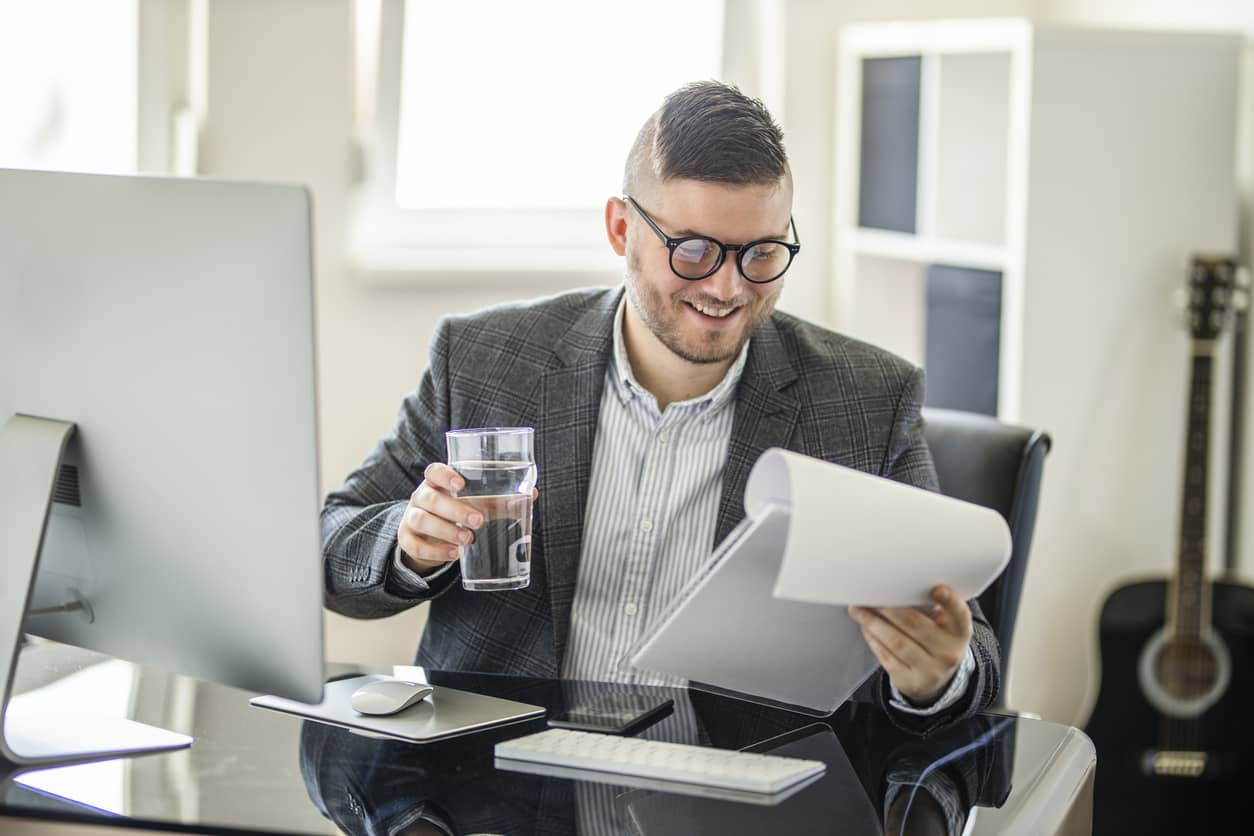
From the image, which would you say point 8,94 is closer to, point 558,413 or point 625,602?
point 558,413

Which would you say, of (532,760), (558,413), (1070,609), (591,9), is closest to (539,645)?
(558,413)

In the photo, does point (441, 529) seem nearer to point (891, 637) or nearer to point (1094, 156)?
point (891, 637)

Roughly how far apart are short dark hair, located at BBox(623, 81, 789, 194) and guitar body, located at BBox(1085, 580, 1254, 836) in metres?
1.54

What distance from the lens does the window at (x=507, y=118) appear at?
3045 mm

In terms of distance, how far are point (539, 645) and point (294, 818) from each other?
23.1 inches

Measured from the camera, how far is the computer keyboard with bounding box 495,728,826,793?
46.6 inches

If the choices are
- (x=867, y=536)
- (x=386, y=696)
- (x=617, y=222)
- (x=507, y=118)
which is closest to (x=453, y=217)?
(x=507, y=118)

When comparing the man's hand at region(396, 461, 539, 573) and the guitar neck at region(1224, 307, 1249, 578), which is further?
the guitar neck at region(1224, 307, 1249, 578)

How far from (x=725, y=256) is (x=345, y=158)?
1.57m

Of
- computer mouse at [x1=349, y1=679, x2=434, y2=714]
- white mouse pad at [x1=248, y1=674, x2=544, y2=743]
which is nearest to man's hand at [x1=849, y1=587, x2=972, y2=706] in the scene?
white mouse pad at [x1=248, y1=674, x2=544, y2=743]

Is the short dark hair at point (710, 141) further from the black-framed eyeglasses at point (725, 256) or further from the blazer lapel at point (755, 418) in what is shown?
the blazer lapel at point (755, 418)

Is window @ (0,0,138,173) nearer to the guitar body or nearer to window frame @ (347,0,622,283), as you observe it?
window frame @ (347,0,622,283)

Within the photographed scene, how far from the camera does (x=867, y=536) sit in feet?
3.71

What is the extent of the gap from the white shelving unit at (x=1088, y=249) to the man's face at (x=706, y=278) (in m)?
1.23
